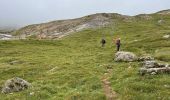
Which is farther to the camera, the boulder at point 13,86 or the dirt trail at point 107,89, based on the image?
the boulder at point 13,86

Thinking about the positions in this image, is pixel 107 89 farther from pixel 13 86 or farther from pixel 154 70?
pixel 13 86

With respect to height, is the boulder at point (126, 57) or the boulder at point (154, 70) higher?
the boulder at point (154, 70)

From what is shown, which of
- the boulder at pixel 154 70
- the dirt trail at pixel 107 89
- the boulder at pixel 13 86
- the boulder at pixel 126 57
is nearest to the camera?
the dirt trail at pixel 107 89

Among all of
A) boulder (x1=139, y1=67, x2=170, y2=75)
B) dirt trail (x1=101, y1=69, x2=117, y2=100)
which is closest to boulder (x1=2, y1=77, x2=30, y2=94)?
dirt trail (x1=101, y1=69, x2=117, y2=100)

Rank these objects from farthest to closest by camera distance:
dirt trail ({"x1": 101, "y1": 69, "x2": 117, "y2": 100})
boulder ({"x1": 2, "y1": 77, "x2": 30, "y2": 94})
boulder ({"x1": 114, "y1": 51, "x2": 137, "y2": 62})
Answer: boulder ({"x1": 114, "y1": 51, "x2": 137, "y2": 62}) → boulder ({"x1": 2, "y1": 77, "x2": 30, "y2": 94}) → dirt trail ({"x1": 101, "y1": 69, "x2": 117, "y2": 100})

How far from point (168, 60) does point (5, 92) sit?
27.9m

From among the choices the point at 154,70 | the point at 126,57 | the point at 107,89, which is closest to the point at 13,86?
the point at 107,89

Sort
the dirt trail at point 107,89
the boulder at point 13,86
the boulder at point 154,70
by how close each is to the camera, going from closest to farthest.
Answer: the dirt trail at point 107,89 < the boulder at point 13,86 < the boulder at point 154,70

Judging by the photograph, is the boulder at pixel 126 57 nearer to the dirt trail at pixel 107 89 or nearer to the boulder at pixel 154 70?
the dirt trail at pixel 107 89

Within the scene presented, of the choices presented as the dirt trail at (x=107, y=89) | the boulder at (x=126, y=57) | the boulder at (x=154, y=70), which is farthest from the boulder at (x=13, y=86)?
the boulder at (x=126, y=57)

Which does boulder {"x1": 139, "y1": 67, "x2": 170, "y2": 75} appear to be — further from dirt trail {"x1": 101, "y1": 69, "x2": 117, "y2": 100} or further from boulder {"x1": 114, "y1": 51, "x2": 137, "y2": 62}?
boulder {"x1": 114, "y1": 51, "x2": 137, "y2": 62}

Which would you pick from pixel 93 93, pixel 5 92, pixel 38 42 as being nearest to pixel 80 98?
pixel 93 93

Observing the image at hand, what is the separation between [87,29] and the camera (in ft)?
504

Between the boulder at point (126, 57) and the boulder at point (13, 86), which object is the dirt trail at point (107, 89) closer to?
the boulder at point (13, 86)
